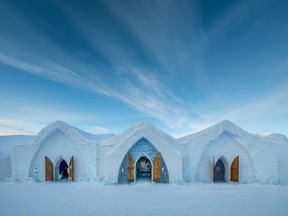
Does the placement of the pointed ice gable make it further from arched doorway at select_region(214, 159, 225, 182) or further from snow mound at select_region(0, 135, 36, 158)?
snow mound at select_region(0, 135, 36, 158)

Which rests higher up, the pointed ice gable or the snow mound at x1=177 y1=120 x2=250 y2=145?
the snow mound at x1=177 y1=120 x2=250 y2=145

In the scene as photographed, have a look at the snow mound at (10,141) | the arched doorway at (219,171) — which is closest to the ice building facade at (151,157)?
the arched doorway at (219,171)

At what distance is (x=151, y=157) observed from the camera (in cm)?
1312

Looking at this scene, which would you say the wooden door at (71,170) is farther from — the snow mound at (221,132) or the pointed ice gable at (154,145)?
the snow mound at (221,132)

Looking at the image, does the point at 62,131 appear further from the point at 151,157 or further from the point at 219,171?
the point at 219,171

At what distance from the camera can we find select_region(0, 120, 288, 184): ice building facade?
12.7 meters

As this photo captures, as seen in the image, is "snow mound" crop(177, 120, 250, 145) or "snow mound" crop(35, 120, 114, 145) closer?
"snow mound" crop(177, 120, 250, 145)

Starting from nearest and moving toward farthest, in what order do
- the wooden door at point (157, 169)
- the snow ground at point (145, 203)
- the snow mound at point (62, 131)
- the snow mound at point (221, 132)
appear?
the snow ground at point (145, 203)
the wooden door at point (157, 169)
the snow mound at point (221, 132)
the snow mound at point (62, 131)

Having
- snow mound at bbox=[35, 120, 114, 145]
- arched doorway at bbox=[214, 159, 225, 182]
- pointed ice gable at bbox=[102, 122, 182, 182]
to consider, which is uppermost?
snow mound at bbox=[35, 120, 114, 145]

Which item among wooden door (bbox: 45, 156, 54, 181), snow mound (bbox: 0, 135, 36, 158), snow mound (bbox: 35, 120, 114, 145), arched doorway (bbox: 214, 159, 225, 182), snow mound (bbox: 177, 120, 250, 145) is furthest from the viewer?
snow mound (bbox: 0, 135, 36, 158)

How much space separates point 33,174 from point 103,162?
213 inches

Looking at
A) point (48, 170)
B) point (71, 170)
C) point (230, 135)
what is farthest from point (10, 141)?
point (230, 135)

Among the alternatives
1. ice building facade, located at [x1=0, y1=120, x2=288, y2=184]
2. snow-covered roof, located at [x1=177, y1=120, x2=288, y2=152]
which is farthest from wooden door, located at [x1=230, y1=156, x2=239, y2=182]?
snow-covered roof, located at [x1=177, y1=120, x2=288, y2=152]

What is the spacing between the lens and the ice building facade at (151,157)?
12.7m
